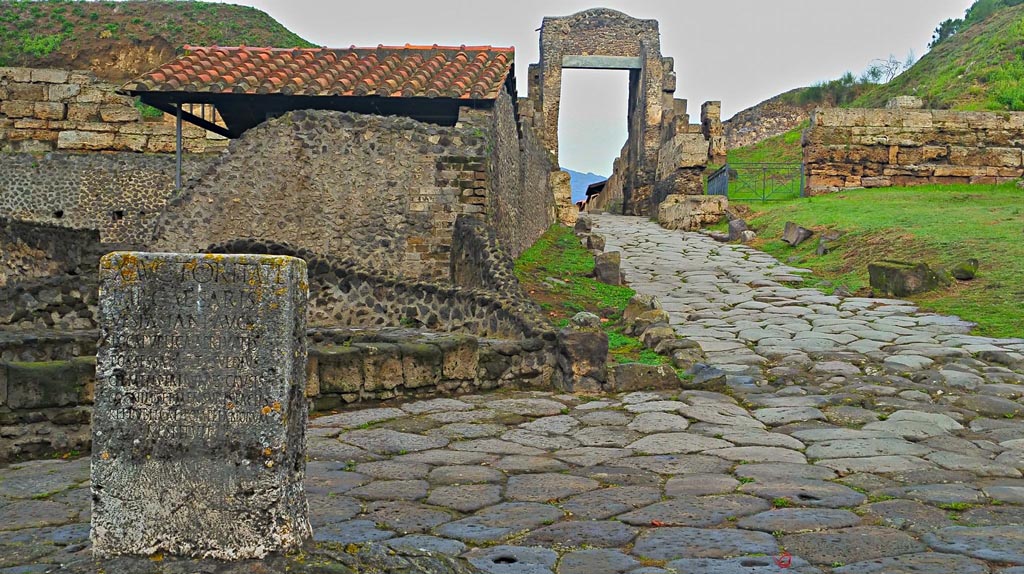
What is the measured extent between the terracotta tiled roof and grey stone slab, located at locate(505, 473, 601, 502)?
9.17 metres

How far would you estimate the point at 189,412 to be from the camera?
2.85 meters

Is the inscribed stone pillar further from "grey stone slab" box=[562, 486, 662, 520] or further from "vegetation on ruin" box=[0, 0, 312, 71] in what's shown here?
"vegetation on ruin" box=[0, 0, 312, 71]

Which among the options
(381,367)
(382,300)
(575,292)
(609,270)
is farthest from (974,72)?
(381,367)

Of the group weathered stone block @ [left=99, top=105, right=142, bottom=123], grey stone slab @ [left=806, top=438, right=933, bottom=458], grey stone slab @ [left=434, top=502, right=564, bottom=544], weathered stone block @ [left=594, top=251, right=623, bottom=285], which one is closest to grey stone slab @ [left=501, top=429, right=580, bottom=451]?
grey stone slab @ [left=434, top=502, right=564, bottom=544]

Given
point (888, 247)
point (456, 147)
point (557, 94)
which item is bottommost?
point (888, 247)

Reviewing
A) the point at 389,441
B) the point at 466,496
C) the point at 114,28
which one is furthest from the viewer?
the point at 114,28

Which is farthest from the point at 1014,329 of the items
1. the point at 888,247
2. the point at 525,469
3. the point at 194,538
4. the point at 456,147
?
the point at 194,538

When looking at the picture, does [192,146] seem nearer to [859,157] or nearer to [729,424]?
[859,157]

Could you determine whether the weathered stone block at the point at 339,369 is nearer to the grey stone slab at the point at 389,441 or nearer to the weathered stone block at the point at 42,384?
the grey stone slab at the point at 389,441

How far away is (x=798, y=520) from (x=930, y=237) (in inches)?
421

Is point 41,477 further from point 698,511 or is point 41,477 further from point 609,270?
point 609,270

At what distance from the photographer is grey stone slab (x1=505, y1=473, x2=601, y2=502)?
419 cm

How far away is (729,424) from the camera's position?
5.86 meters

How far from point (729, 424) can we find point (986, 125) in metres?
17.7
